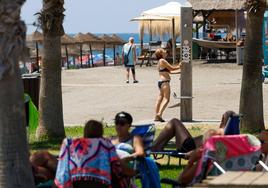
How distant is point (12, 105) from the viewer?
7.82m

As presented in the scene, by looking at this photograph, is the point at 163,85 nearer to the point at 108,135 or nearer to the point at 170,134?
the point at 108,135

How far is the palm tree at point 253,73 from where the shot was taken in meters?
14.5

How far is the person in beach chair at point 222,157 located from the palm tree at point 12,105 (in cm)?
139

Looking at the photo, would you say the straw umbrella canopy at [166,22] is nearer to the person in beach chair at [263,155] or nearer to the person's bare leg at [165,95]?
the person's bare leg at [165,95]

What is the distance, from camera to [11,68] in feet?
25.4

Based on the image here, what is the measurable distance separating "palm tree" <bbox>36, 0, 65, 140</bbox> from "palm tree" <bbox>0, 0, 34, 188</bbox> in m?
6.33

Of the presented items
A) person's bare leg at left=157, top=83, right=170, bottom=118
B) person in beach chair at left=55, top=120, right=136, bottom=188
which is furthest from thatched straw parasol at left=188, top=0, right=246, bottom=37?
person in beach chair at left=55, top=120, right=136, bottom=188

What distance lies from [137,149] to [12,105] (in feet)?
5.19

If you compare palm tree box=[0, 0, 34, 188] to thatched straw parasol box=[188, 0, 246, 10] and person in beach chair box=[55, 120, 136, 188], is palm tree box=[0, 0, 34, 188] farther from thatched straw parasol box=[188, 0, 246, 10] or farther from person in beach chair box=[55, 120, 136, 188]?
thatched straw parasol box=[188, 0, 246, 10]

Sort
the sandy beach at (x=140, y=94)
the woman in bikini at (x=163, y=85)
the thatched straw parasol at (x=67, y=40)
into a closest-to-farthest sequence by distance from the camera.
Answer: the woman in bikini at (x=163, y=85)
the sandy beach at (x=140, y=94)
the thatched straw parasol at (x=67, y=40)

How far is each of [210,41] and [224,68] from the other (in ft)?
11.0

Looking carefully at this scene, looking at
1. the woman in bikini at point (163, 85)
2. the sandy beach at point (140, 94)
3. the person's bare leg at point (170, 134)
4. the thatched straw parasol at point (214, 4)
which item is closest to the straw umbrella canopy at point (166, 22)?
the thatched straw parasol at point (214, 4)

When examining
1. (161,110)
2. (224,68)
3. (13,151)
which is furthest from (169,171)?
(224,68)

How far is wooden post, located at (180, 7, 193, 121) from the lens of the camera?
16728 mm
